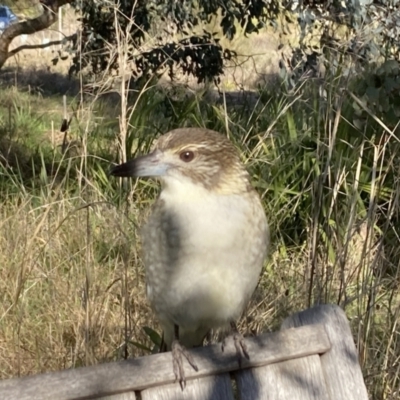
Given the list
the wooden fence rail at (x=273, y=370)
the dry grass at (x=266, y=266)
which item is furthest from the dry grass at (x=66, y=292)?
the wooden fence rail at (x=273, y=370)

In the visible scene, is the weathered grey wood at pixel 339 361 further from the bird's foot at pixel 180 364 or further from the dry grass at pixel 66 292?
the dry grass at pixel 66 292

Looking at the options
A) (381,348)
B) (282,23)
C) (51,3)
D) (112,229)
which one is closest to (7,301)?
(112,229)

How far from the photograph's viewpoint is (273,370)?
5.40ft

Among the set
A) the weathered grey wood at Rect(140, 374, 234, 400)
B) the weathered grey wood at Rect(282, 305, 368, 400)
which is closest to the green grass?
the weathered grey wood at Rect(282, 305, 368, 400)

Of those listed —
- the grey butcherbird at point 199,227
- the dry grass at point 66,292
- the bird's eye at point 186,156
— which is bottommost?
the dry grass at point 66,292

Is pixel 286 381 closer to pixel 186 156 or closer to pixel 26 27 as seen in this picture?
pixel 186 156

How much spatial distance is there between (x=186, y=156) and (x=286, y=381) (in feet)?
2.18

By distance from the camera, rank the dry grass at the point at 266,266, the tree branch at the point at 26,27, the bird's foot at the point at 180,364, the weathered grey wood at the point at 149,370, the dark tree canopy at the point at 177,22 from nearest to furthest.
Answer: the weathered grey wood at the point at 149,370
the bird's foot at the point at 180,364
the dry grass at the point at 266,266
the dark tree canopy at the point at 177,22
the tree branch at the point at 26,27

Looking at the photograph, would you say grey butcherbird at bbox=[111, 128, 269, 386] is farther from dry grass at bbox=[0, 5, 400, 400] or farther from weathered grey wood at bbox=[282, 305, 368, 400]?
weathered grey wood at bbox=[282, 305, 368, 400]

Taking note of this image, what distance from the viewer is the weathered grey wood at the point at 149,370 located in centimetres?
140

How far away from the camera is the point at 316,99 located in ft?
13.8

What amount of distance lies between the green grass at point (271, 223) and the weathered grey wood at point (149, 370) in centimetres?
73

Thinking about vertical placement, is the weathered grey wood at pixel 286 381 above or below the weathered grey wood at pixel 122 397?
below

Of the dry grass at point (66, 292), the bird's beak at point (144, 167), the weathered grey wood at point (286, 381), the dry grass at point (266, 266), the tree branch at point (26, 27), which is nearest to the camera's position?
the weathered grey wood at point (286, 381)
